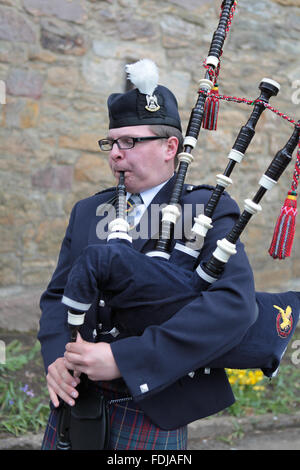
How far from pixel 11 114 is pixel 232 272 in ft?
9.22

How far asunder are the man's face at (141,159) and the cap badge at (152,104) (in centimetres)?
6

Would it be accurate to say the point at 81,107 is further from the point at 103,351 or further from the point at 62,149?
the point at 103,351

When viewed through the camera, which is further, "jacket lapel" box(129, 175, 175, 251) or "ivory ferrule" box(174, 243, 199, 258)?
"jacket lapel" box(129, 175, 175, 251)

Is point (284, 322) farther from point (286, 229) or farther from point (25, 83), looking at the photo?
point (25, 83)

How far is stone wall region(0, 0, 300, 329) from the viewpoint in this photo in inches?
149

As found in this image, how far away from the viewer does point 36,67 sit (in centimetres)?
382

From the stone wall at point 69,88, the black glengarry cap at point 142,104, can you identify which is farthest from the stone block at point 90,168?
the black glengarry cap at point 142,104

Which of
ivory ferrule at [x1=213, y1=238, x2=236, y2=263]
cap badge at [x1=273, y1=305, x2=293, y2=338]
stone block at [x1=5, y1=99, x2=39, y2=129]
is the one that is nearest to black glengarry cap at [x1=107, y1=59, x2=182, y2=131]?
ivory ferrule at [x1=213, y1=238, x2=236, y2=263]

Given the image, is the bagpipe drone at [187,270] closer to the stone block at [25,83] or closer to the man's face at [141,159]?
the man's face at [141,159]

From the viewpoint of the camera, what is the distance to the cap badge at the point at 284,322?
156 cm

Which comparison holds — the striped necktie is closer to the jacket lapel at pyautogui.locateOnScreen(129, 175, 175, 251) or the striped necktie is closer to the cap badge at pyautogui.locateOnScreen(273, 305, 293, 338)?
the jacket lapel at pyautogui.locateOnScreen(129, 175, 175, 251)

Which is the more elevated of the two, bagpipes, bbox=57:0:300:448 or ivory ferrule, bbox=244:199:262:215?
ivory ferrule, bbox=244:199:262:215

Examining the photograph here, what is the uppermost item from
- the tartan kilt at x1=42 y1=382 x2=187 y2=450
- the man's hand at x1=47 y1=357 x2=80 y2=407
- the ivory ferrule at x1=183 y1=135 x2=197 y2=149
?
the ivory ferrule at x1=183 y1=135 x2=197 y2=149

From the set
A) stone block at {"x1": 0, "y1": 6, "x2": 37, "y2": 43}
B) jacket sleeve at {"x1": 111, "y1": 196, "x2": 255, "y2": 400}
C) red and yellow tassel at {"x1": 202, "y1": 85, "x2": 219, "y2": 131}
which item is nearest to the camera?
jacket sleeve at {"x1": 111, "y1": 196, "x2": 255, "y2": 400}
